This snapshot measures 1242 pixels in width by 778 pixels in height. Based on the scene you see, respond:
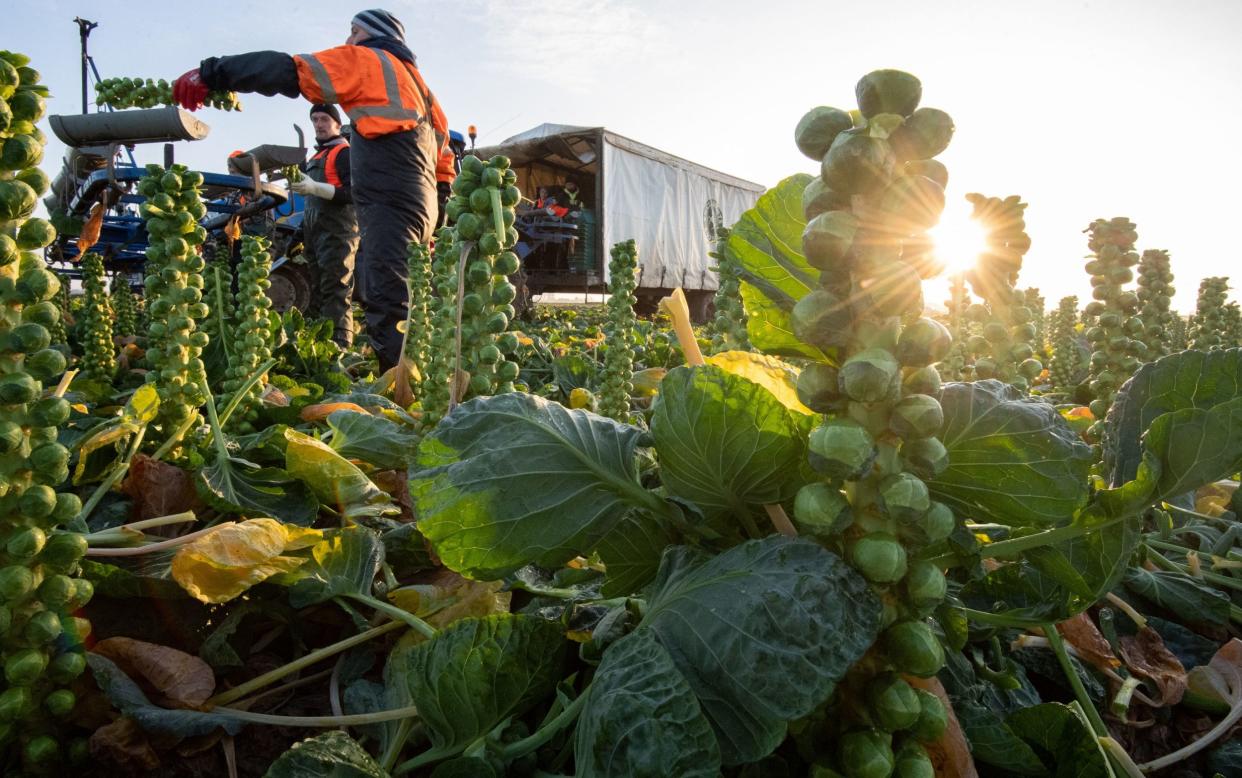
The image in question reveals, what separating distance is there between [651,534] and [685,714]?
328 millimetres

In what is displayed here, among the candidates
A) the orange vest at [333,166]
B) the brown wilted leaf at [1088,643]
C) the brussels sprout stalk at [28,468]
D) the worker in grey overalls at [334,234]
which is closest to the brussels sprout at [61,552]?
the brussels sprout stalk at [28,468]

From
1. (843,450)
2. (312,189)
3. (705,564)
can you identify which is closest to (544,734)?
(705,564)

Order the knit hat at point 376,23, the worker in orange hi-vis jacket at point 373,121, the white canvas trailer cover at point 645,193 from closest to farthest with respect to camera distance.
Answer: the worker in orange hi-vis jacket at point 373,121, the knit hat at point 376,23, the white canvas trailer cover at point 645,193

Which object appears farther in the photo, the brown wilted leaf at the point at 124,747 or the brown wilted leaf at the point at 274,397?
the brown wilted leaf at the point at 274,397

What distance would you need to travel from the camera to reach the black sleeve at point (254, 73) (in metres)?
5.61

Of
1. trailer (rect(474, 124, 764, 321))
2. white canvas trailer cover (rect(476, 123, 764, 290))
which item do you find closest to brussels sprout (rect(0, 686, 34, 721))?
trailer (rect(474, 124, 764, 321))

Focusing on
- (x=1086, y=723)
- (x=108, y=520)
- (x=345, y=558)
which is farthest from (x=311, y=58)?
(x=1086, y=723)

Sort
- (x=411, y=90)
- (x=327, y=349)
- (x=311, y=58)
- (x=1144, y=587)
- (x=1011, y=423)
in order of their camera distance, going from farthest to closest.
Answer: (x=411, y=90) < (x=311, y=58) < (x=327, y=349) < (x=1144, y=587) < (x=1011, y=423)

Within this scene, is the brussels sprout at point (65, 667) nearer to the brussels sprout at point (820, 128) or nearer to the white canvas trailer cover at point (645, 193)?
the brussels sprout at point (820, 128)

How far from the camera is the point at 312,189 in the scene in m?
7.50

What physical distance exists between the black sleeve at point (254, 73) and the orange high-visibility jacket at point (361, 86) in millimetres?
80

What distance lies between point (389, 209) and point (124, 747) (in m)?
5.23

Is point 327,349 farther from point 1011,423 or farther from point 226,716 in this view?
point 1011,423

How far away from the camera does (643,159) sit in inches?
930
